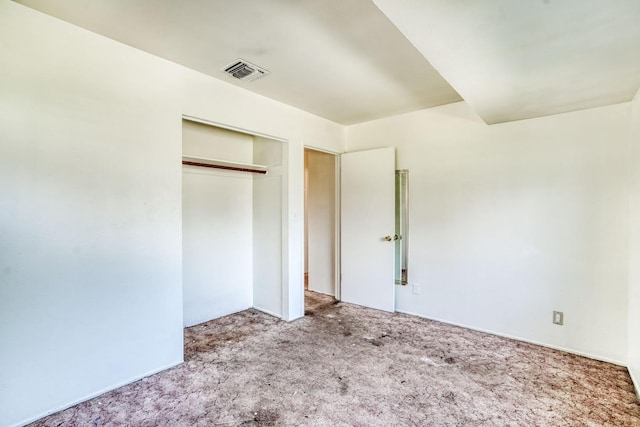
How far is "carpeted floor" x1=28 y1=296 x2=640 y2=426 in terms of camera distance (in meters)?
1.85

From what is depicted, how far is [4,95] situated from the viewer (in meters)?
1.73

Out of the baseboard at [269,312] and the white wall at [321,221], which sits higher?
the white wall at [321,221]

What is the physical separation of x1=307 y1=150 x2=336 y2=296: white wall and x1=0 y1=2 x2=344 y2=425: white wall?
7.43 feet

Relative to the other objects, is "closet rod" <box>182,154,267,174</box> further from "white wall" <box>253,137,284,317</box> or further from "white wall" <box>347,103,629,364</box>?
"white wall" <box>347,103,629,364</box>

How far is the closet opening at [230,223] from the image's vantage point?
3.37m

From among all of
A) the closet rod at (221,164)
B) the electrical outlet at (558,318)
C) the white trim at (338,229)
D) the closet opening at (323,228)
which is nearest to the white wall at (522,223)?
the electrical outlet at (558,318)

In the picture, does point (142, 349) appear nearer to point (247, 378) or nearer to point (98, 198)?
point (247, 378)

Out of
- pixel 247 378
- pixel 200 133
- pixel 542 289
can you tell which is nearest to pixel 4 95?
pixel 200 133

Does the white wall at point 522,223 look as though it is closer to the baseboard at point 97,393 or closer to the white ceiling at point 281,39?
the white ceiling at point 281,39

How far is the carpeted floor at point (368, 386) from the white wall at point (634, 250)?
0.21 m

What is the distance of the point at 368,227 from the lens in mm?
3906

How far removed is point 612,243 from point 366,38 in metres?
2.64

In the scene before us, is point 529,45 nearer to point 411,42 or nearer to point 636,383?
point 411,42

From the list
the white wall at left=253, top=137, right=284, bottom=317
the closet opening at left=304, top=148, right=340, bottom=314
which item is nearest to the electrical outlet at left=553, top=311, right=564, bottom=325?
the closet opening at left=304, top=148, right=340, bottom=314
